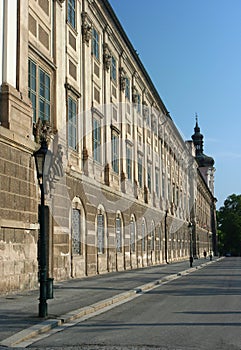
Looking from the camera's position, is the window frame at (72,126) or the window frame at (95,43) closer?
the window frame at (72,126)

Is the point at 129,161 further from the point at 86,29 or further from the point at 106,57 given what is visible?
the point at 86,29

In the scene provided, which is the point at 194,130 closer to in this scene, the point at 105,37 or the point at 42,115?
the point at 105,37

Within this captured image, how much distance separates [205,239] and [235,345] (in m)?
101

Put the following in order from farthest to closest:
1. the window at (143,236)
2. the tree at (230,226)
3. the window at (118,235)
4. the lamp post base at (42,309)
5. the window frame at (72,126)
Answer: the tree at (230,226)
the window at (143,236)
the window at (118,235)
the window frame at (72,126)
the lamp post base at (42,309)

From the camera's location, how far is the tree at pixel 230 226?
Answer: 5399 inches

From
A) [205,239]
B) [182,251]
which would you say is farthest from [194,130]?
[182,251]

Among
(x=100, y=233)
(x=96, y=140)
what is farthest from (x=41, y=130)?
(x=100, y=233)

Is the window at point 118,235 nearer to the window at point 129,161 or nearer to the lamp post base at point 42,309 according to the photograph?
the window at point 129,161

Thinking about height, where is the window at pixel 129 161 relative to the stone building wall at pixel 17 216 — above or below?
above

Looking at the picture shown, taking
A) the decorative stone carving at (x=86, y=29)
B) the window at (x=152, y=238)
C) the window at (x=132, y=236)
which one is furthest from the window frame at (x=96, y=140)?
the window at (x=152, y=238)

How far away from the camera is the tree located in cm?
13712

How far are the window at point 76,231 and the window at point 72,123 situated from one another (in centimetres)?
301

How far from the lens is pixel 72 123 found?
25422 mm

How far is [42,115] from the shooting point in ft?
71.3
